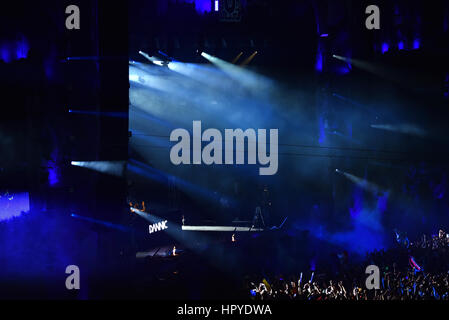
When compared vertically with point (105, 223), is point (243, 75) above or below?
above

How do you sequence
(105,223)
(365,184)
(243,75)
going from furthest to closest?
(243,75)
(365,184)
(105,223)

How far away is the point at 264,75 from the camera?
47.7 ft

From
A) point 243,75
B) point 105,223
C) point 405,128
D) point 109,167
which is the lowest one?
point 105,223

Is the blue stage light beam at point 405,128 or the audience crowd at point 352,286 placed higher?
the blue stage light beam at point 405,128

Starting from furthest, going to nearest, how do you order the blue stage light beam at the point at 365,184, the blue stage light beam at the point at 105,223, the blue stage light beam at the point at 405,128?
the blue stage light beam at the point at 365,184, the blue stage light beam at the point at 405,128, the blue stage light beam at the point at 105,223

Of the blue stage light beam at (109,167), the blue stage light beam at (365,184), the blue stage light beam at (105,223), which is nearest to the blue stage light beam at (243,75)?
the blue stage light beam at (365,184)

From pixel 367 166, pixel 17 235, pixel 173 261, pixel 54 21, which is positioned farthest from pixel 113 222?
pixel 367 166

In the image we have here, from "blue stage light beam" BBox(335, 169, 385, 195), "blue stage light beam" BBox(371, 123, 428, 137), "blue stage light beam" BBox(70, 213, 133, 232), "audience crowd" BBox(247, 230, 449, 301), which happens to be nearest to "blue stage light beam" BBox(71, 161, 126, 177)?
"blue stage light beam" BBox(70, 213, 133, 232)

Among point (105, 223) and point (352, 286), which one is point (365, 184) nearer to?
point (352, 286)

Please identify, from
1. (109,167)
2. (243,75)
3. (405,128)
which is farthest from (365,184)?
(109,167)

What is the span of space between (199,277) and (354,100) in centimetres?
906

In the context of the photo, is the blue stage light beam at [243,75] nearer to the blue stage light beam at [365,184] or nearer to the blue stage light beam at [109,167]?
the blue stage light beam at [365,184]

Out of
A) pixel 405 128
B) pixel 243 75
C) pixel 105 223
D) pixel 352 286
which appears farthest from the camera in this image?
pixel 243 75

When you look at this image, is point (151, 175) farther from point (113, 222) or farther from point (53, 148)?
point (113, 222)
